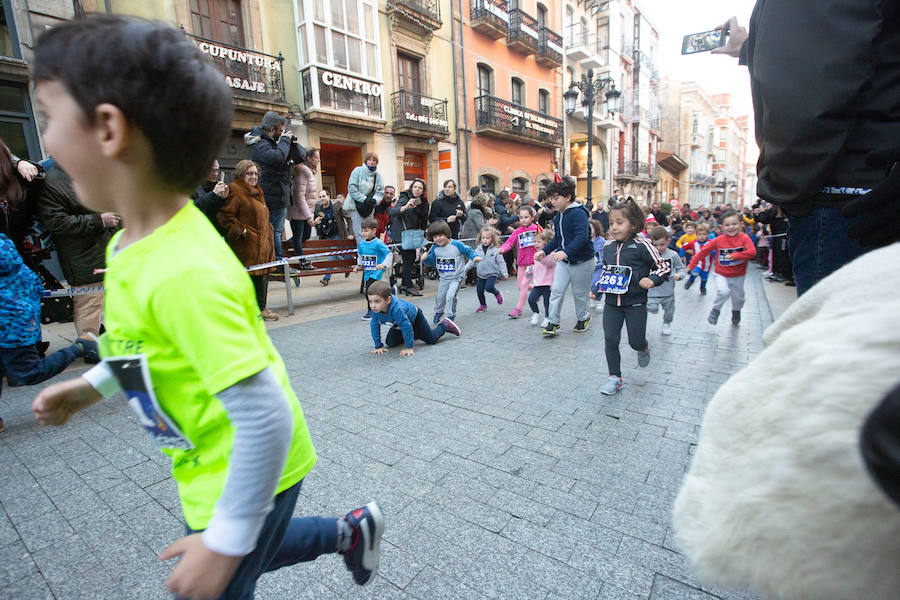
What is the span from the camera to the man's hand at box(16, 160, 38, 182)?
4055mm

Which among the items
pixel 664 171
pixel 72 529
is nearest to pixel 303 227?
pixel 72 529

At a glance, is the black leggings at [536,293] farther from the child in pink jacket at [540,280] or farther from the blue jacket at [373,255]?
the blue jacket at [373,255]

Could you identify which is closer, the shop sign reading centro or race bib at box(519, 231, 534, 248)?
race bib at box(519, 231, 534, 248)

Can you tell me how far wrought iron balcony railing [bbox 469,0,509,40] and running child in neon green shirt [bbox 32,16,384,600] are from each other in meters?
20.3

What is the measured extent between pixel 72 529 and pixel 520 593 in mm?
2113

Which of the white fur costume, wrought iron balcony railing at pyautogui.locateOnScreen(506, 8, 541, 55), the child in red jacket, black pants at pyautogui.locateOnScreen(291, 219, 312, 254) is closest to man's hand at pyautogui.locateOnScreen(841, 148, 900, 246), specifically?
the white fur costume

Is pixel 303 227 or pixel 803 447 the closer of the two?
pixel 803 447

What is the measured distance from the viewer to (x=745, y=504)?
61 centimetres

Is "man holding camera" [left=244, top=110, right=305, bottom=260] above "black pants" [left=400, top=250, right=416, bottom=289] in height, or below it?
above

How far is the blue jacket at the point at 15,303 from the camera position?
3189 mm

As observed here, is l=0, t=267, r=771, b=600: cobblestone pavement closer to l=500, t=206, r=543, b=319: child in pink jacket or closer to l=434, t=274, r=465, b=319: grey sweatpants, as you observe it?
l=434, t=274, r=465, b=319: grey sweatpants

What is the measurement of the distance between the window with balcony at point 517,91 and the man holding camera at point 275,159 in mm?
16425

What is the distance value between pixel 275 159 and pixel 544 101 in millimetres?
19889

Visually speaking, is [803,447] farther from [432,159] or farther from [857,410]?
[432,159]
